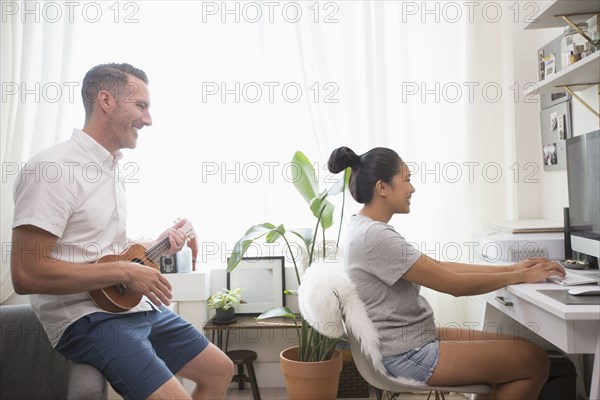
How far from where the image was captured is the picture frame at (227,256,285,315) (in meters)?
3.04

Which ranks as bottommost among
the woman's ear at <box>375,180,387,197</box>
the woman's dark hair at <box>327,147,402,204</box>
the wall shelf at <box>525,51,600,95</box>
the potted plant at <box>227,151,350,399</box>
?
the potted plant at <box>227,151,350,399</box>

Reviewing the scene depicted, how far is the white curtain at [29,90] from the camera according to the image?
10.1 ft

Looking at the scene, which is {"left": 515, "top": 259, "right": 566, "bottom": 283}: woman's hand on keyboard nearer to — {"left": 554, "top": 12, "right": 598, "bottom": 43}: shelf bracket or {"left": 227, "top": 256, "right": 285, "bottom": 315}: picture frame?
Result: {"left": 554, "top": 12, "right": 598, "bottom": 43}: shelf bracket

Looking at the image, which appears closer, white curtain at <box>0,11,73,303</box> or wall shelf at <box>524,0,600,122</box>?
wall shelf at <box>524,0,600,122</box>

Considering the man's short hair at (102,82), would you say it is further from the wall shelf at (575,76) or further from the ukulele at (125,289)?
the wall shelf at (575,76)

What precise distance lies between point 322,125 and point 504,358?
1.70 metres

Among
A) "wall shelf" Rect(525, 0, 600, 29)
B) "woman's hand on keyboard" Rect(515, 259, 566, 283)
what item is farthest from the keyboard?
"wall shelf" Rect(525, 0, 600, 29)

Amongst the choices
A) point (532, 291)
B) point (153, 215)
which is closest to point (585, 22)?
point (532, 291)

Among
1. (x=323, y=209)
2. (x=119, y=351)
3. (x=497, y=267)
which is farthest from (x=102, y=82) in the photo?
(x=497, y=267)

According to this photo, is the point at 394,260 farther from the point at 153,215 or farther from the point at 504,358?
the point at 153,215

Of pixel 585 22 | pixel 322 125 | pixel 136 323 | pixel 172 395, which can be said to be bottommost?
pixel 172 395

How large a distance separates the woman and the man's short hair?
931 mm

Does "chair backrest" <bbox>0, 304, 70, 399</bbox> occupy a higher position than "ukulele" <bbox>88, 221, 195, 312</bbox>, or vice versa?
"ukulele" <bbox>88, 221, 195, 312</bbox>

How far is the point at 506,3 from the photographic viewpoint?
2.95m
